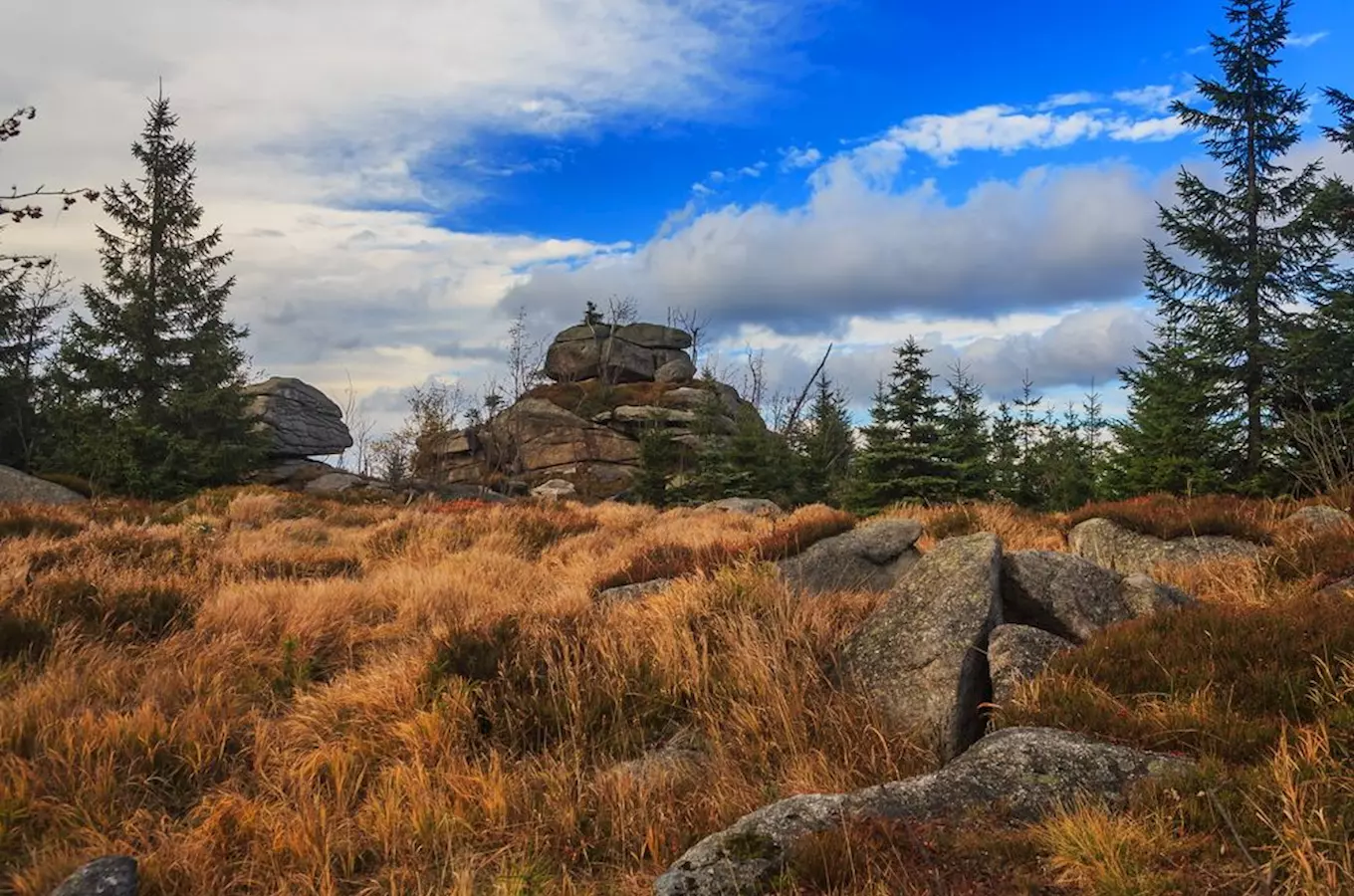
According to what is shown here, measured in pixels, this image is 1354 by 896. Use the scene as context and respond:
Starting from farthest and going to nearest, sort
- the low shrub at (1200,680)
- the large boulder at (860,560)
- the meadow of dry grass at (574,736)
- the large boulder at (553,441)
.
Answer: the large boulder at (553,441)
the large boulder at (860,560)
the low shrub at (1200,680)
the meadow of dry grass at (574,736)

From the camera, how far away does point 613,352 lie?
175 feet

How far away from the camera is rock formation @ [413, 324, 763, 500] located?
43469 mm

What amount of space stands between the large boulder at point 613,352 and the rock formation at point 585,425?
0.07 metres

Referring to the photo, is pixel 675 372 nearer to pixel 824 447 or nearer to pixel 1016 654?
pixel 824 447

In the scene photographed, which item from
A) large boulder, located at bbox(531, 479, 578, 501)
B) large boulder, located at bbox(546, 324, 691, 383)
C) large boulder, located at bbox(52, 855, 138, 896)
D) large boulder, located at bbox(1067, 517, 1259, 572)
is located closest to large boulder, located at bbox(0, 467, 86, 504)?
large boulder, located at bbox(531, 479, 578, 501)

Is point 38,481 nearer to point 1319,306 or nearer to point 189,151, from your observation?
point 189,151

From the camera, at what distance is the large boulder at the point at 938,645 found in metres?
4.64

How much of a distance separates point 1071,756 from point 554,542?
32.3ft

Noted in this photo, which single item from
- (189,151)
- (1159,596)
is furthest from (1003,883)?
(189,151)

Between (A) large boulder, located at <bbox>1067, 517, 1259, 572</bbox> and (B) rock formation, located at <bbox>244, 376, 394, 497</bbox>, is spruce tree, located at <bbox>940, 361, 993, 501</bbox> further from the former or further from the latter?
(B) rock formation, located at <bbox>244, 376, 394, 497</bbox>

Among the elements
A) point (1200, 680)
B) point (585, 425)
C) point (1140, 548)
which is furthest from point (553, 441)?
point (1200, 680)

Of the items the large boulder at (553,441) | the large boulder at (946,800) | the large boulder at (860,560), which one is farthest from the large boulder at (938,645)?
the large boulder at (553,441)

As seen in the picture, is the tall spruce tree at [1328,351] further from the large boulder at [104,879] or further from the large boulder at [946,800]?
the large boulder at [104,879]

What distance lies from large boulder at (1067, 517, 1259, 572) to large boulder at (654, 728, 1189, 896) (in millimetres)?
5119
